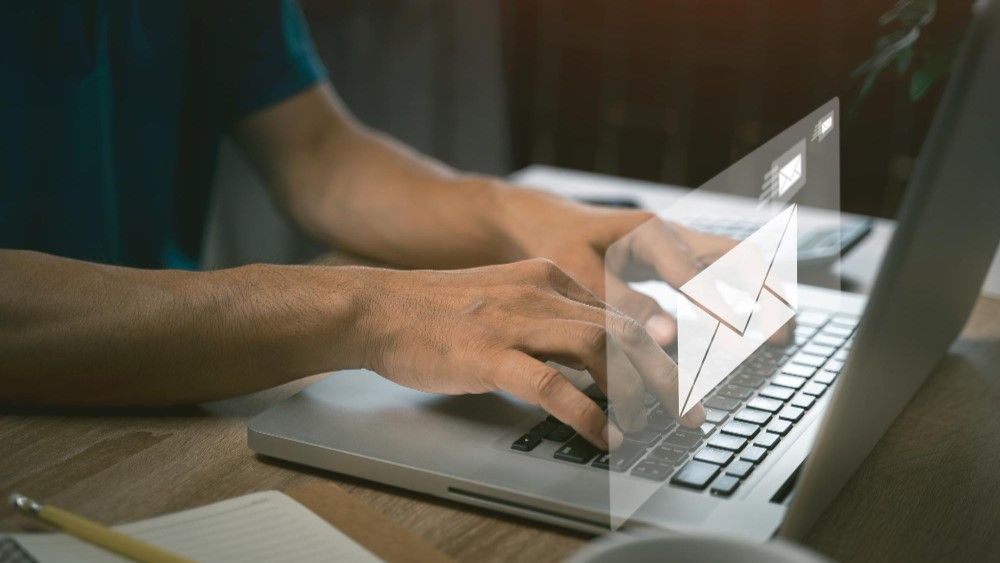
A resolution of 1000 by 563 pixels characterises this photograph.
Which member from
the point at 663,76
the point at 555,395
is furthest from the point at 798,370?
the point at 663,76

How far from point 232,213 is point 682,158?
1.33 metres

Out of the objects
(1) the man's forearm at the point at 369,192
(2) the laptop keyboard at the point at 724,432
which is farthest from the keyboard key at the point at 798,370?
(1) the man's forearm at the point at 369,192

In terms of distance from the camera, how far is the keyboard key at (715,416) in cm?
71

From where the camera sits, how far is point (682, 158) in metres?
3.08

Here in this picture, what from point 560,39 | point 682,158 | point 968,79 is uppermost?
point 968,79

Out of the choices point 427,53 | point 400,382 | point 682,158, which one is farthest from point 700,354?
point 682,158

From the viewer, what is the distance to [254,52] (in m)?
1.28

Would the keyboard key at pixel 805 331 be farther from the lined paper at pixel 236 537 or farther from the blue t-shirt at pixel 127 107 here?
the blue t-shirt at pixel 127 107

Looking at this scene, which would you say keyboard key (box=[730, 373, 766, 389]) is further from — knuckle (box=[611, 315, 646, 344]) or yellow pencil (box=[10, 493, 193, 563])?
yellow pencil (box=[10, 493, 193, 563])

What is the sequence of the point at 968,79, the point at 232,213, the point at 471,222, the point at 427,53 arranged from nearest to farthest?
the point at 968,79 < the point at 471,222 < the point at 232,213 < the point at 427,53

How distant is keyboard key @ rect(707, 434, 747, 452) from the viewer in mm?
672

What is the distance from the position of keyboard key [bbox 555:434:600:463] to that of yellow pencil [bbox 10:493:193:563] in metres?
0.23

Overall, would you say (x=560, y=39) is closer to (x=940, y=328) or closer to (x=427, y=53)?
(x=427, y=53)

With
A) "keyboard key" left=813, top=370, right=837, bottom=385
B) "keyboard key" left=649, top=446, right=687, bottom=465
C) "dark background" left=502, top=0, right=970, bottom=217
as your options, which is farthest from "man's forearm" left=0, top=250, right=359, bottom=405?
"dark background" left=502, top=0, right=970, bottom=217
